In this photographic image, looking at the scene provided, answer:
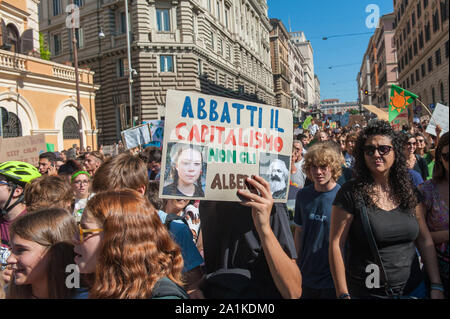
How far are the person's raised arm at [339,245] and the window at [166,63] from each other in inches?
1034

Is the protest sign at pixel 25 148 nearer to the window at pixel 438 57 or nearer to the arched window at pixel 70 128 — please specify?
the arched window at pixel 70 128

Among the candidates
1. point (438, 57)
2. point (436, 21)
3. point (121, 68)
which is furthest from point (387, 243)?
point (438, 57)

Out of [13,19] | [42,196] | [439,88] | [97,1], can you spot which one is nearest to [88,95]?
[13,19]

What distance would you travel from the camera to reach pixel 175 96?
1.99 meters

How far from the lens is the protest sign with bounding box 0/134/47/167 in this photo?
6.48 m

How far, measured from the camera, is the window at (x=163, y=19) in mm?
27172

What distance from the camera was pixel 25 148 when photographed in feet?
21.8

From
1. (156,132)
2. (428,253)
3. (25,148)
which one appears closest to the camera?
(428,253)

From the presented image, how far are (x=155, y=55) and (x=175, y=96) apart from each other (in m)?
26.3

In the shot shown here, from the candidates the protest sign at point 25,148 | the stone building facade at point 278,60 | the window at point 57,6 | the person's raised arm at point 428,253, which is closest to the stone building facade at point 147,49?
the window at point 57,6

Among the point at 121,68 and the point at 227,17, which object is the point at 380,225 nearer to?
the point at 121,68

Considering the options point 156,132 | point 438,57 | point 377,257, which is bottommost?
point 377,257

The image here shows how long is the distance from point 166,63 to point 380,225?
87.3ft
